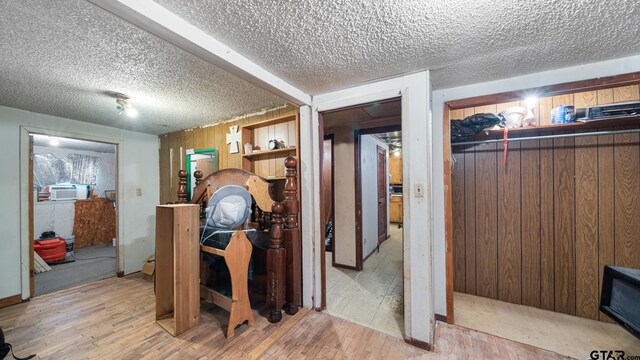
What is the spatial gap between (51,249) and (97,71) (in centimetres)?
402

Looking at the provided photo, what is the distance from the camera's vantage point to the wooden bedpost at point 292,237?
2.00 meters

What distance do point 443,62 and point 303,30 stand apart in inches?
39.5

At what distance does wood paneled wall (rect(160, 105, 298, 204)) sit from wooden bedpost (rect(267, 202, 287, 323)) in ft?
3.67

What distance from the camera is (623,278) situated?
1.29 meters

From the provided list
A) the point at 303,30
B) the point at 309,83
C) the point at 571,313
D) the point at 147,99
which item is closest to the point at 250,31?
the point at 303,30

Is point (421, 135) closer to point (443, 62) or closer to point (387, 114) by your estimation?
point (443, 62)

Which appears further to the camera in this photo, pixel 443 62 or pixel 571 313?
pixel 571 313

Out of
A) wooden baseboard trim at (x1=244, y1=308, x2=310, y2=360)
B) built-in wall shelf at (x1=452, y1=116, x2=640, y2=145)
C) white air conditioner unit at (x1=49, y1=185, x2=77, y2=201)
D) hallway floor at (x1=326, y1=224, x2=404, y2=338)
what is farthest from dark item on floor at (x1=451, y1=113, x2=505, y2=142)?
white air conditioner unit at (x1=49, y1=185, x2=77, y2=201)

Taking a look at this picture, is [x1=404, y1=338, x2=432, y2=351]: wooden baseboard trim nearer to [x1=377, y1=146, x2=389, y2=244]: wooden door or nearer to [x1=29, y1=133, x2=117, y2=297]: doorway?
[x1=377, y1=146, x2=389, y2=244]: wooden door

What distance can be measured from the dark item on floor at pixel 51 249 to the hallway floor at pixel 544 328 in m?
5.93

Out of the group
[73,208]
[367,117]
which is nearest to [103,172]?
[73,208]

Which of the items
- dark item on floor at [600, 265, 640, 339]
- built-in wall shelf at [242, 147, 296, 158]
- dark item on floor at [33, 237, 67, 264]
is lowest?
dark item on floor at [33, 237, 67, 264]

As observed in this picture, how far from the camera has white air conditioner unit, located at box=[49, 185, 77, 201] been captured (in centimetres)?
442

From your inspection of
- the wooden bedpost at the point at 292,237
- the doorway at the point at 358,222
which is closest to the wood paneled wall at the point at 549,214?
the doorway at the point at 358,222
